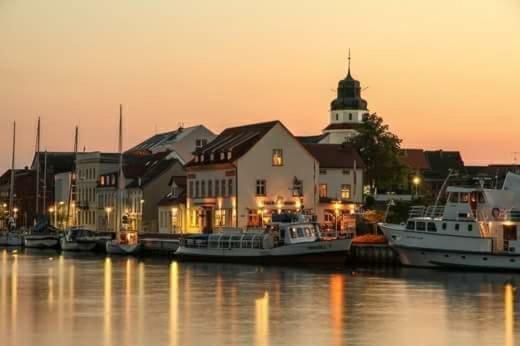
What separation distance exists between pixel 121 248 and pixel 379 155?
32.5 metres

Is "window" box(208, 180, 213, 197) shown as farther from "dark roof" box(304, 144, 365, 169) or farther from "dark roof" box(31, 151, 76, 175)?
"dark roof" box(31, 151, 76, 175)

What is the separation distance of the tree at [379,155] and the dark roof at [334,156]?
11.0 metres

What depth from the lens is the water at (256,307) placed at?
4475 centimetres

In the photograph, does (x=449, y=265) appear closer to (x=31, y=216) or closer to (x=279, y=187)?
(x=279, y=187)

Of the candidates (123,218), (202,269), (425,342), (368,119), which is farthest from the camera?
(368,119)

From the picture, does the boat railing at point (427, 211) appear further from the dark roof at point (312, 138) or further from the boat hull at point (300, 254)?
the dark roof at point (312, 138)

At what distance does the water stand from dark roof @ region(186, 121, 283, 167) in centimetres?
2562

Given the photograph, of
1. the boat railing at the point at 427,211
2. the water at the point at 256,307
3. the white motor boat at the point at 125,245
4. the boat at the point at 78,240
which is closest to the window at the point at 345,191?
the white motor boat at the point at 125,245

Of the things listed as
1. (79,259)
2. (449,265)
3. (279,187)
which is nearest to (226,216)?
(279,187)

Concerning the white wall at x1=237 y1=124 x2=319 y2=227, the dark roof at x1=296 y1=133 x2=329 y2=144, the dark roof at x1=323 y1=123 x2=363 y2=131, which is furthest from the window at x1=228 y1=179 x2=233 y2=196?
the dark roof at x1=323 y1=123 x2=363 y2=131

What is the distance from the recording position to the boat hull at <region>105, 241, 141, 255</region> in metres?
106

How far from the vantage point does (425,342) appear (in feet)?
143

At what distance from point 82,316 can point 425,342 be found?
48.1 feet

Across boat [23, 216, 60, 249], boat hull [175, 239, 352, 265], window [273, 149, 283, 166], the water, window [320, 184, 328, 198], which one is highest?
window [273, 149, 283, 166]
